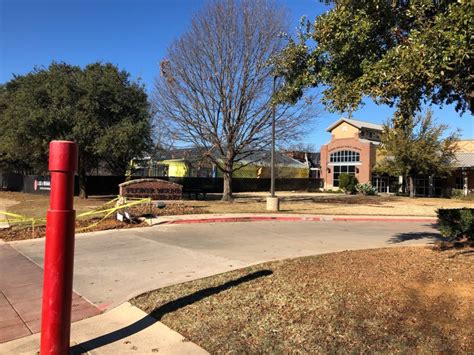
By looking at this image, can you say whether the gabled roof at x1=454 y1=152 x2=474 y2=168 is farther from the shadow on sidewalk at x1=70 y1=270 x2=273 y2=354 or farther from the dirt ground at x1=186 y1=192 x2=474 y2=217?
the shadow on sidewalk at x1=70 y1=270 x2=273 y2=354

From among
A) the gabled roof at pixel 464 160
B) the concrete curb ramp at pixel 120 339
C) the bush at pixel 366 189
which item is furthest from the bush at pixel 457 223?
the bush at pixel 366 189

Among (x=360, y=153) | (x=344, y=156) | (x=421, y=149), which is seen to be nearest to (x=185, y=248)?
(x=421, y=149)

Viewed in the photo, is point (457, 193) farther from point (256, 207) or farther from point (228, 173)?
point (256, 207)

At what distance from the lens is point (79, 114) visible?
22.9 metres

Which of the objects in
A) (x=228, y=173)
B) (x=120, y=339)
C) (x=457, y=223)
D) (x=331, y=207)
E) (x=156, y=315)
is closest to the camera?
(x=120, y=339)

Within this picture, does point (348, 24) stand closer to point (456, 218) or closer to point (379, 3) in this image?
point (379, 3)

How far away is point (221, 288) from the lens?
5.74m

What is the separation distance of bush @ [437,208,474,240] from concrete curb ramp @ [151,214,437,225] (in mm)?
8247

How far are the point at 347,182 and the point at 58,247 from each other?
149ft

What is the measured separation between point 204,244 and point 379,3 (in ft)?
21.1

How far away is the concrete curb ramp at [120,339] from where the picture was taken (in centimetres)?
394

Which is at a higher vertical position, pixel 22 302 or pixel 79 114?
pixel 79 114

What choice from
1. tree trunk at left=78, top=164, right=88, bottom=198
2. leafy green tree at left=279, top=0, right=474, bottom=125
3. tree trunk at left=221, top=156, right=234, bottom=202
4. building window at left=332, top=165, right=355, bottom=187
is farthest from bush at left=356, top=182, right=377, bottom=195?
leafy green tree at left=279, top=0, right=474, bottom=125

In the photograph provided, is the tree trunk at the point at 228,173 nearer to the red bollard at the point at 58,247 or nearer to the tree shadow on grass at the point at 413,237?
the tree shadow on grass at the point at 413,237
